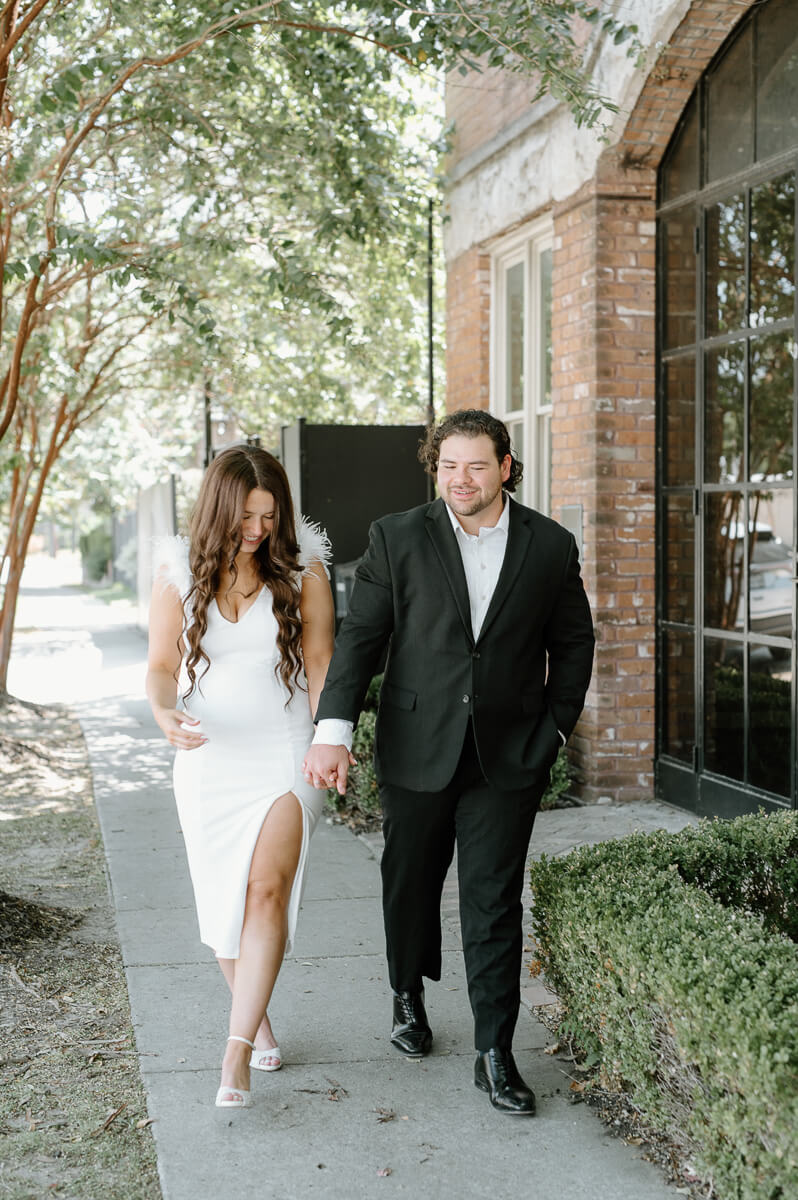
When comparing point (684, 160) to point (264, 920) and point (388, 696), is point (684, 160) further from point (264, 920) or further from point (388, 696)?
point (264, 920)

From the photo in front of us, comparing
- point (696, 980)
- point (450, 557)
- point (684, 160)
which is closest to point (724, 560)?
point (684, 160)

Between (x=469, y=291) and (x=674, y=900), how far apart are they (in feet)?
21.2

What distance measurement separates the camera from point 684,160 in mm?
6949

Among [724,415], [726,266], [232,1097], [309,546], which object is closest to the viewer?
[232,1097]

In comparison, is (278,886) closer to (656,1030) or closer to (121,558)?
(656,1030)

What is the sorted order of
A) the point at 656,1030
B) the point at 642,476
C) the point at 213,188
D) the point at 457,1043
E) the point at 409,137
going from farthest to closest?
the point at 409,137, the point at 213,188, the point at 642,476, the point at 457,1043, the point at 656,1030

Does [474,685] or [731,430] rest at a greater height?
[731,430]

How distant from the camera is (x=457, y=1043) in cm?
408

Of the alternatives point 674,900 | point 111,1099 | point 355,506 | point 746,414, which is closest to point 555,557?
point 674,900

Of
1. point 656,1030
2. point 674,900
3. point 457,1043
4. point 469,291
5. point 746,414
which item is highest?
point 469,291

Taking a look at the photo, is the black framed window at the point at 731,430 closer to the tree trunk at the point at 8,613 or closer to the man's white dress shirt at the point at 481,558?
the man's white dress shirt at the point at 481,558

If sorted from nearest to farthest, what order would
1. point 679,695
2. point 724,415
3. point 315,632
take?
point 315,632 < point 724,415 < point 679,695

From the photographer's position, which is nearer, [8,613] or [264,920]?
[264,920]

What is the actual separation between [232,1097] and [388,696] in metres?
1.21
